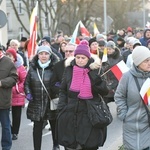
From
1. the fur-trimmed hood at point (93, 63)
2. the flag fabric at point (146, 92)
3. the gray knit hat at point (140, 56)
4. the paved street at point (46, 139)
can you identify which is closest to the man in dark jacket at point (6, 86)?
the paved street at point (46, 139)

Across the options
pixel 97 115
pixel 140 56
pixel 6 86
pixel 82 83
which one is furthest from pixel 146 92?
pixel 6 86

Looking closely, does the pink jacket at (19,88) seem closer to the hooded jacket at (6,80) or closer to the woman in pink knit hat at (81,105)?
the hooded jacket at (6,80)

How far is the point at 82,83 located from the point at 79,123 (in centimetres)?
46

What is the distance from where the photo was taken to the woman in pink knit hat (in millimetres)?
5867

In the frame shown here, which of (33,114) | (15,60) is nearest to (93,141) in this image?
(33,114)

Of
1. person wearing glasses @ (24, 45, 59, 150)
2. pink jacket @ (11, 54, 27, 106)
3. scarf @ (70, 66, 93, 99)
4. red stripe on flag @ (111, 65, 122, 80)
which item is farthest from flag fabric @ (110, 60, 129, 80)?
pink jacket @ (11, 54, 27, 106)

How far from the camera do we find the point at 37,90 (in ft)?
24.3

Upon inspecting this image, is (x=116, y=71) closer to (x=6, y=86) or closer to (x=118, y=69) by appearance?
(x=118, y=69)

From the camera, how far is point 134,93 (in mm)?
5488

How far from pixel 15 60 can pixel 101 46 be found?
11.5 feet

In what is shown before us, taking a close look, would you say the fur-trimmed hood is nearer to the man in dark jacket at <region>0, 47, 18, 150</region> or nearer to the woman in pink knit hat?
the woman in pink knit hat

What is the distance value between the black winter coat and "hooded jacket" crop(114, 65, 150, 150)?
1.39 feet

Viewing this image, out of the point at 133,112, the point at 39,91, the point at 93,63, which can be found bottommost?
the point at 39,91

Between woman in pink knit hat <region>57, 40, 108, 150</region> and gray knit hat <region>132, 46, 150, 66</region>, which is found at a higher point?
gray knit hat <region>132, 46, 150, 66</region>
